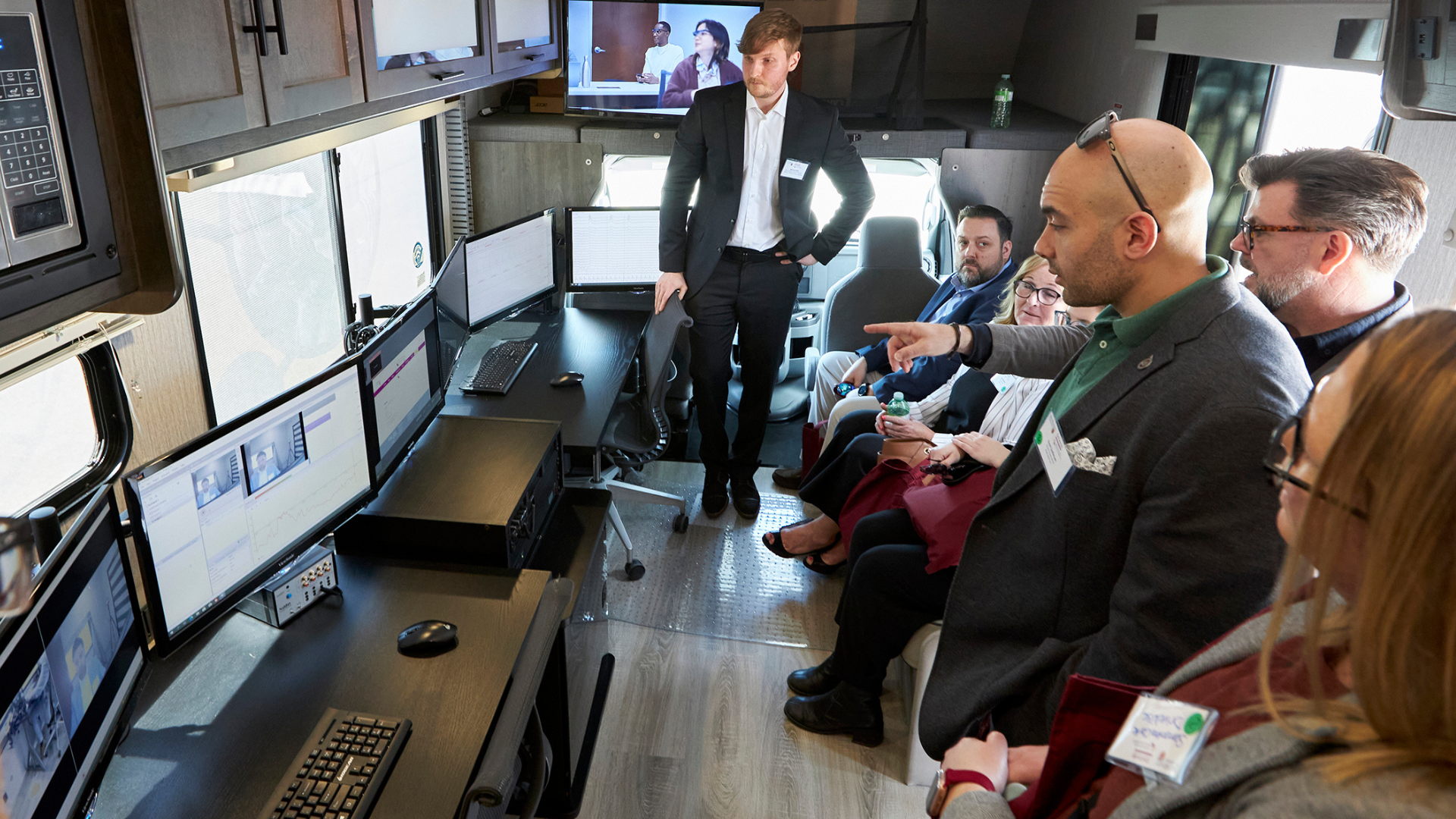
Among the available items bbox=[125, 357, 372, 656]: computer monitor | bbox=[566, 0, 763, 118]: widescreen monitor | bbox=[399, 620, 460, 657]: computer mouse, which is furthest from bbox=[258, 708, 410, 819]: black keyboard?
bbox=[566, 0, 763, 118]: widescreen monitor

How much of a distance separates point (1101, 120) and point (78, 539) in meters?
1.66

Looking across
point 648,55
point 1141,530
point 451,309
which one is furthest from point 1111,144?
point 648,55

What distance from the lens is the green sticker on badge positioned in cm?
79

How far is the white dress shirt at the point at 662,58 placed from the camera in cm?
382

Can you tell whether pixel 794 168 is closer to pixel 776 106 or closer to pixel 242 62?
pixel 776 106

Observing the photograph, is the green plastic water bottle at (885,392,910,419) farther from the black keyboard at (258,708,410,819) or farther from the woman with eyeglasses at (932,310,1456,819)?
the woman with eyeglasses at (932,310,1456,819)

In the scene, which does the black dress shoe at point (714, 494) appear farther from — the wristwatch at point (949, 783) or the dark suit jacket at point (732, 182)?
the wristwatch at point (949, 783)

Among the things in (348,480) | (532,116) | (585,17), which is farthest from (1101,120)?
(532,116)

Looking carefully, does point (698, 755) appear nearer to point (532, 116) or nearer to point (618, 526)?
point (618, 526)

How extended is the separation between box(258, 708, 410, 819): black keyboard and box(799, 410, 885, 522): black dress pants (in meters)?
1.74

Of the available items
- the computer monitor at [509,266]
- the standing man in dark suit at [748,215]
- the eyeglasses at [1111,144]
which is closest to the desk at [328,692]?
the eyeglasses at [1111,144]

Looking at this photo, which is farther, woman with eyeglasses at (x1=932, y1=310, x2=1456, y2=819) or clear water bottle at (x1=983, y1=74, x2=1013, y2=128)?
clear water bottle at (x1=983, y1=74, x2=1013, y2=128)

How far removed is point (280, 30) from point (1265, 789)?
1.69 m

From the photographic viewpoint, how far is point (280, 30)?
144cm
